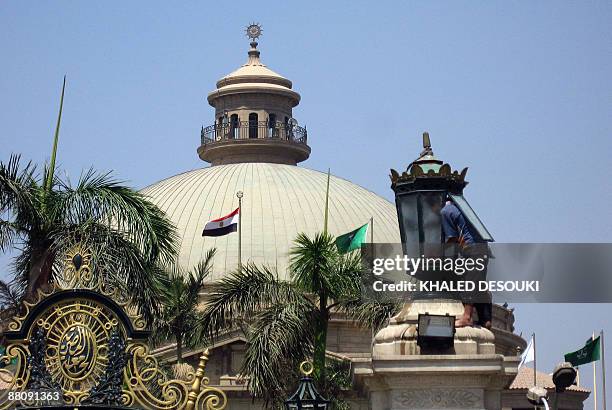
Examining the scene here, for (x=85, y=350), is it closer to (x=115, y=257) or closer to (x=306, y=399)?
(x=306, y=399)

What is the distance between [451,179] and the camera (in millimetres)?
22625

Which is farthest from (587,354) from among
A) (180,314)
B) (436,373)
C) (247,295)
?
(436,373)

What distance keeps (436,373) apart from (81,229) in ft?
27.8

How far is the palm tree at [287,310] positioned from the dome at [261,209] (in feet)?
137

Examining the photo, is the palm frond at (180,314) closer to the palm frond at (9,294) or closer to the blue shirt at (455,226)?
the palm frond at (9,294)

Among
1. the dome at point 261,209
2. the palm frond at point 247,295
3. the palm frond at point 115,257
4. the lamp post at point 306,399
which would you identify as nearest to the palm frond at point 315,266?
the palm frond at point 247,295

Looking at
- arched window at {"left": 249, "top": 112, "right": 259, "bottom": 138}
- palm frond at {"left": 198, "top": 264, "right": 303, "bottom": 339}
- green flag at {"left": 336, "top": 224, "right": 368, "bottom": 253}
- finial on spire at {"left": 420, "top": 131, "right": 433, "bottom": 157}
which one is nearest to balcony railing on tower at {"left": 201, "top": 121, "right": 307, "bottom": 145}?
arched window at {"left": 249, "top": 112, "right": 259, "bottom": 138}

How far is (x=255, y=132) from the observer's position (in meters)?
90.2

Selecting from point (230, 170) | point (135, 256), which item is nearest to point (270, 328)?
point (135, 256)

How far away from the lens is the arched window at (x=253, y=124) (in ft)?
296

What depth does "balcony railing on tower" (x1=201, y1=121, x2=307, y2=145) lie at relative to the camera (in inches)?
3551

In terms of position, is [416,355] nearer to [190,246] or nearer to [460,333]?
[460,333]

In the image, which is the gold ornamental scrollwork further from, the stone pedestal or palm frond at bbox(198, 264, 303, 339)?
palm frond at bbox(198, 264, 303, 339)

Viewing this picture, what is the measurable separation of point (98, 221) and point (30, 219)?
1147 millimetres
